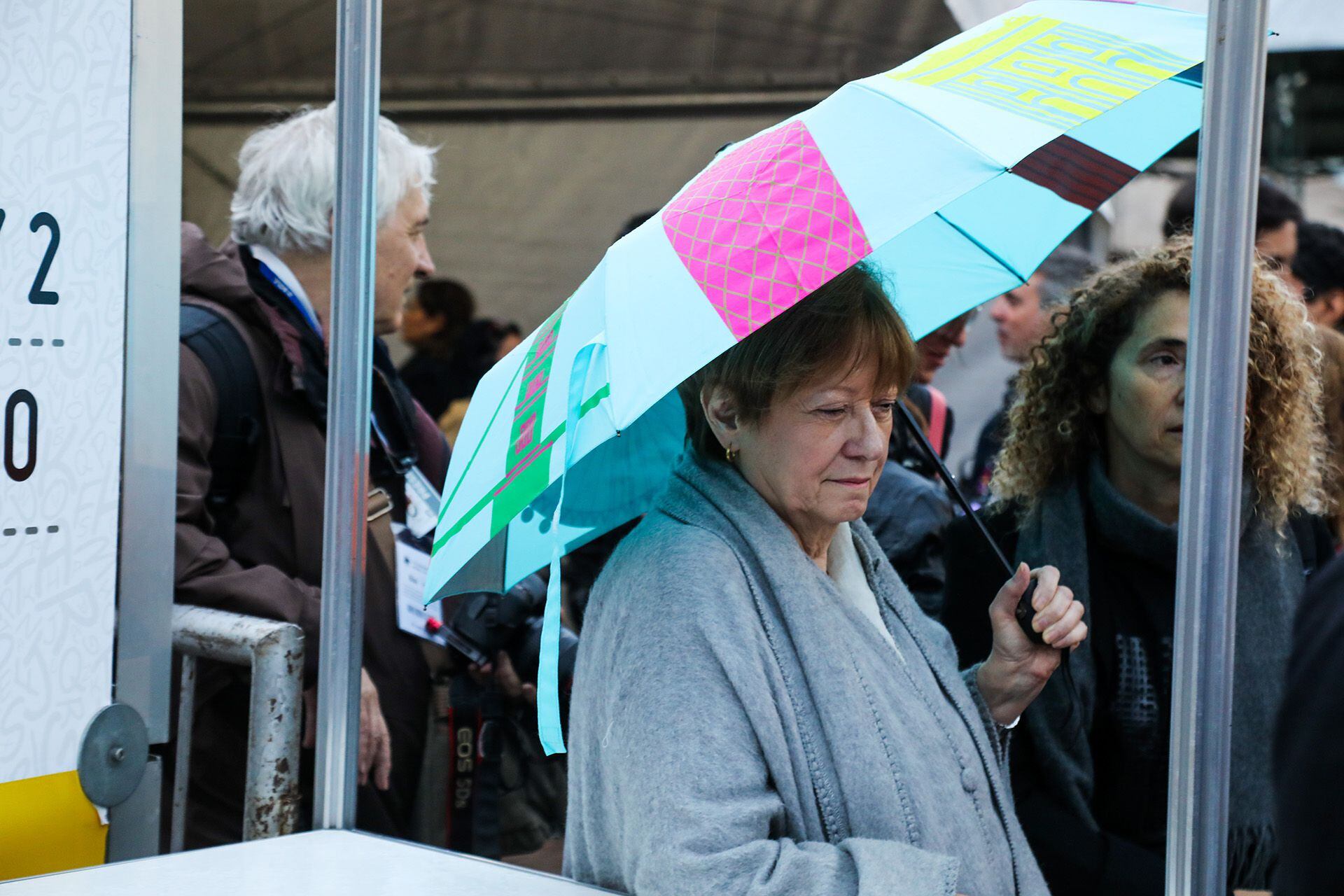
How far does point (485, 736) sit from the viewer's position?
256 centimetres

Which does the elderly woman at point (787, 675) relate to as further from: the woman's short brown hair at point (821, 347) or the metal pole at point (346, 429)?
the metal pole at point (346, 429)

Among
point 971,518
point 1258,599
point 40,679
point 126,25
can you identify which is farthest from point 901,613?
point 126,25

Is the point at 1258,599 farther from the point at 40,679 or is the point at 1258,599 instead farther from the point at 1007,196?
the point at 40,679

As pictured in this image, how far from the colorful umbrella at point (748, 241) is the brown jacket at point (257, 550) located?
732 mm

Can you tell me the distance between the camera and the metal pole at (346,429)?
1749mm

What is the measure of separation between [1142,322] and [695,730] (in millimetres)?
1093

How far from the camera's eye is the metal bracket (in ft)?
5.58

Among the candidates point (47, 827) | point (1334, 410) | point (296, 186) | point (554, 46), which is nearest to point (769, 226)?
point (47, 827)

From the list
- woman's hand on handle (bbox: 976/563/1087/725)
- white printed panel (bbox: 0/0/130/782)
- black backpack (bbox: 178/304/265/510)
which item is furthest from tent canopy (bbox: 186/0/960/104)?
white printed panel (bbox: 0/0/130/782)

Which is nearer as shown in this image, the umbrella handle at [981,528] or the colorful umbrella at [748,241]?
the colorful umbrella at [748,241]

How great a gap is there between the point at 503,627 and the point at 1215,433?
1546 millimetres

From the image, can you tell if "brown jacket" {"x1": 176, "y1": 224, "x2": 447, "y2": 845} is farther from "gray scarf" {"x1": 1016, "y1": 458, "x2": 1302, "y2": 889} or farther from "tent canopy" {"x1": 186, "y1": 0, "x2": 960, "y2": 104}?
"tent canopy" {"x1": 186, "y1": 0, "x2": 960, "y2": 104}

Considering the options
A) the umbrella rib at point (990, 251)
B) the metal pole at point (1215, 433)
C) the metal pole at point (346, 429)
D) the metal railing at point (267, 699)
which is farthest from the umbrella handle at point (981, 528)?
the metal railing at point (267, 699)

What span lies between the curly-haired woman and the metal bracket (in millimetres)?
1176
